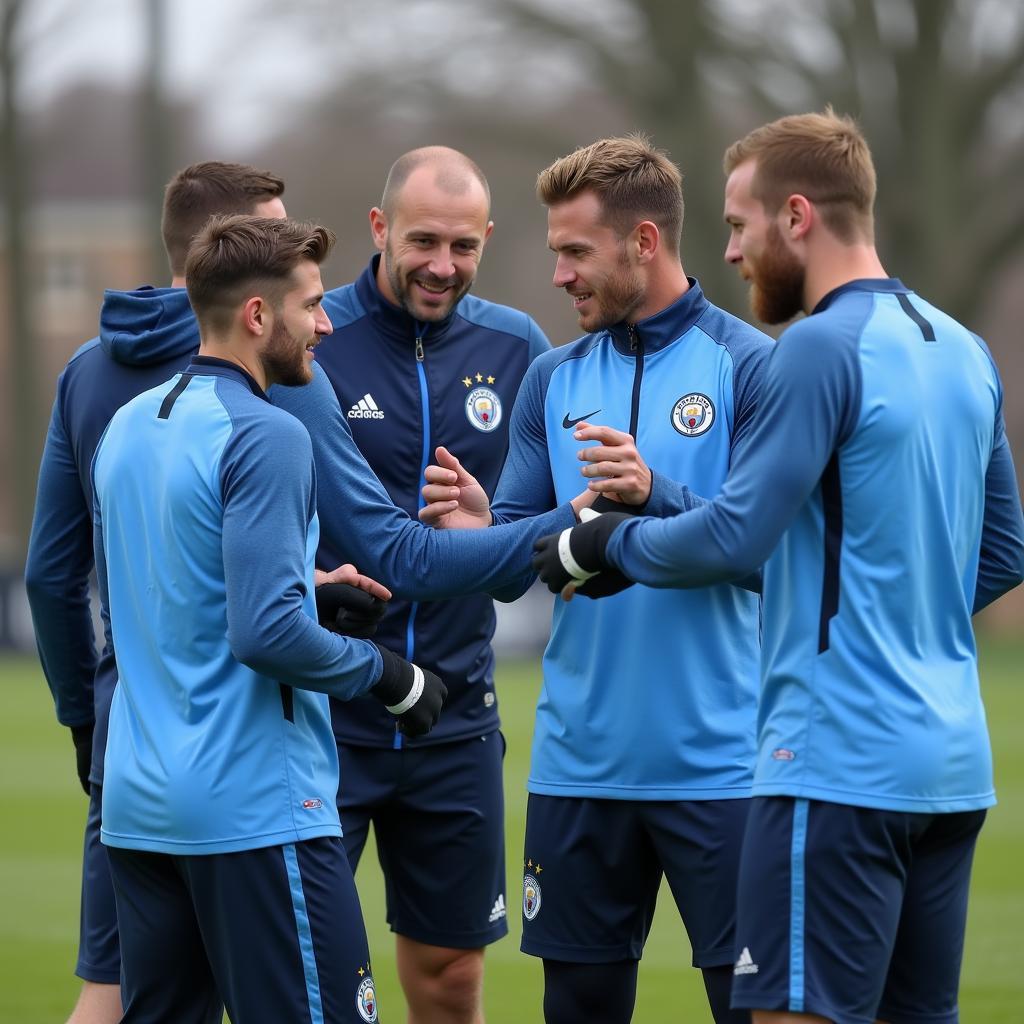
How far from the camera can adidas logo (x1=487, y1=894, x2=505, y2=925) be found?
5.23m

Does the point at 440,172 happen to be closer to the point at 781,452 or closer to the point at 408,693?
the point at 408,693

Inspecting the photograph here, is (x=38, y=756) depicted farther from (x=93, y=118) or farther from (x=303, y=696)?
(x=93, y=118)

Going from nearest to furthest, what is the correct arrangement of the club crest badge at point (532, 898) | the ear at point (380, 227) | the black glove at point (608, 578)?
the black glove at point (608, 578) → the club crest badge at point (532, 898) → the ear at point (380, 227)

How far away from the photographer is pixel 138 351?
179 inches

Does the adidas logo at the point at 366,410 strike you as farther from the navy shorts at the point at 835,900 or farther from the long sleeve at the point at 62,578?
→ the navy shorts at the point at 835,900

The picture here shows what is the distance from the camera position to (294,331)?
3967 mm

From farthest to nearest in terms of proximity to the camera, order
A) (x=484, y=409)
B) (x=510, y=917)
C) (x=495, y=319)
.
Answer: (x=510, y=917)
(x=495, y=319)
(x=484, y=409)

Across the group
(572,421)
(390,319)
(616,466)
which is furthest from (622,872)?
(390,319)

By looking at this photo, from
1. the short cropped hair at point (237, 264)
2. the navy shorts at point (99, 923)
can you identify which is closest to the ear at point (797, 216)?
the short cropped hair at point (237, 264)

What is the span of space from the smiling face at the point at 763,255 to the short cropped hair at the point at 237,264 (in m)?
1.02

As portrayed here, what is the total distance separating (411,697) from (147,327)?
129 cm

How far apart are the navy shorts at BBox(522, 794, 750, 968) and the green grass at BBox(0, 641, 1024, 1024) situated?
6.19 ft

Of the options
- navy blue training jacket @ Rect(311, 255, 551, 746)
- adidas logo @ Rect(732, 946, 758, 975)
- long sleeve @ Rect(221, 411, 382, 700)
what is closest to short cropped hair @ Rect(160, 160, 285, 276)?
navy blue training jacket @ Rect(311, 255, 551, 746)

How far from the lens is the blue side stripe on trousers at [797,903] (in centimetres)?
344
